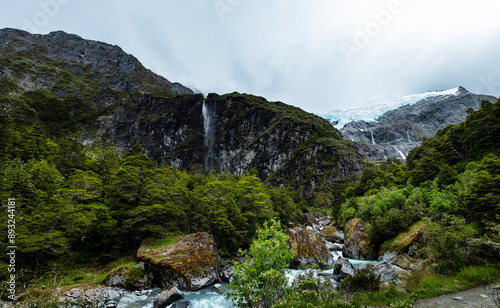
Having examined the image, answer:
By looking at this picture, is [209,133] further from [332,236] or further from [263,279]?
[263,279]

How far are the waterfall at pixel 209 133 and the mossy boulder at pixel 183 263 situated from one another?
468ft

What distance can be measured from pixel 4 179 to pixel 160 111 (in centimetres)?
17585

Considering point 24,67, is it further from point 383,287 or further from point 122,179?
point 383,287

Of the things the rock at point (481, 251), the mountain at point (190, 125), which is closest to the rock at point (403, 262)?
the rock at point (481, 251)

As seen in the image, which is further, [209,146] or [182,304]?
[209,146]

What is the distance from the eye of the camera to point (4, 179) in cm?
1427

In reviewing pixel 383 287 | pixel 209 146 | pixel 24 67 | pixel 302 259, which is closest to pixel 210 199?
pixel 302 259

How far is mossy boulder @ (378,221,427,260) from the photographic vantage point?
54.4ft

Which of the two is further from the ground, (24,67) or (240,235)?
(24,67)

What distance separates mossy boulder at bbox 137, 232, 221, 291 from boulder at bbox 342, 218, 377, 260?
48.9ft

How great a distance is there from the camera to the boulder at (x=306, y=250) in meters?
19.4

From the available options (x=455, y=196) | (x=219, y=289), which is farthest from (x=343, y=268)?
(x=455, y=196)

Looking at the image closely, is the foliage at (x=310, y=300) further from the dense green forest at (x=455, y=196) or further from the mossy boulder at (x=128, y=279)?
the mossy boulder at (x=128, y=279)

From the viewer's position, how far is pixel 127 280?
47.0ft
